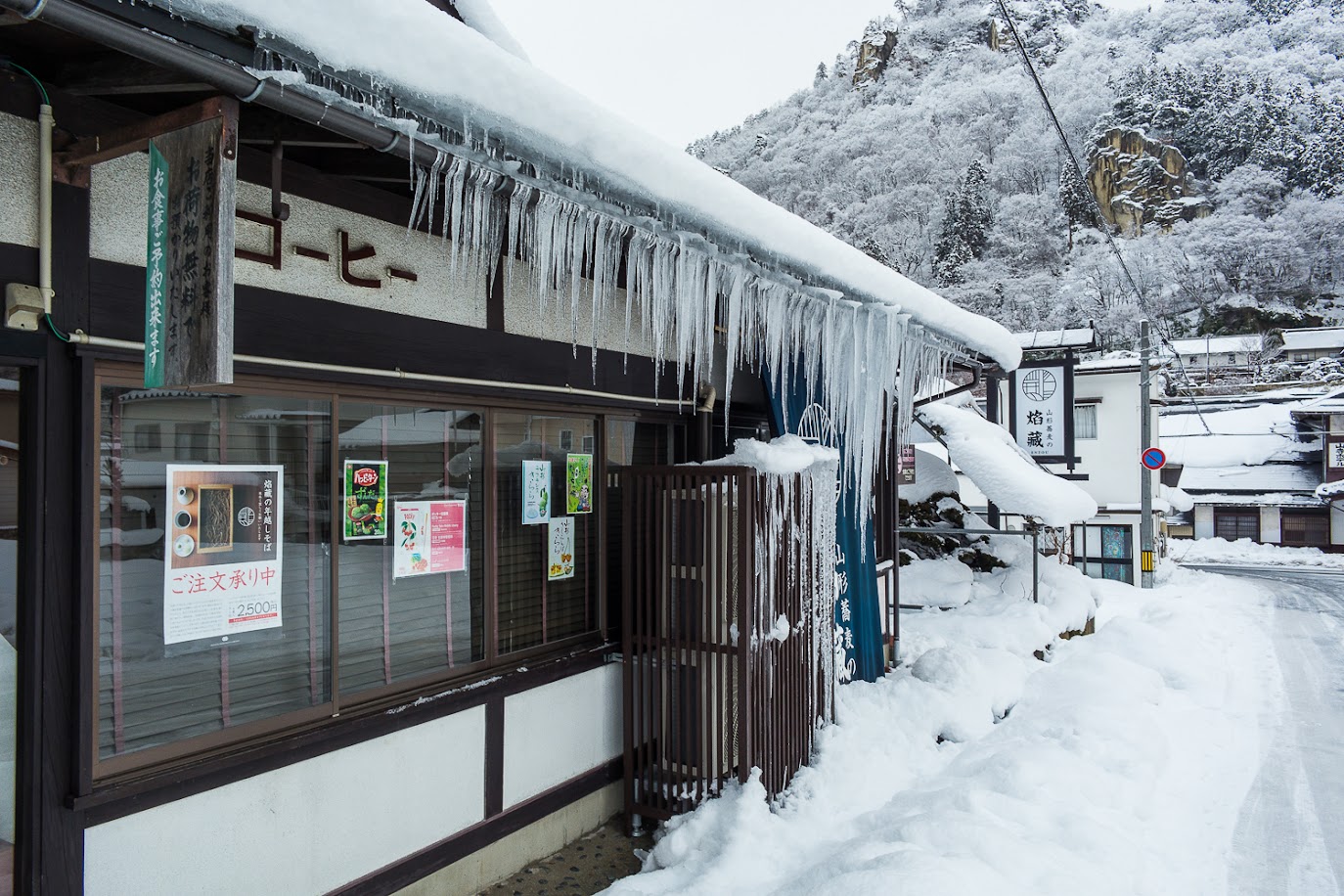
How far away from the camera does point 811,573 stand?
16.8ft

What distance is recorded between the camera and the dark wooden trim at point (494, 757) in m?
3.90

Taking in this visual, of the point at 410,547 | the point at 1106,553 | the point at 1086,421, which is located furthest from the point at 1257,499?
the point at 410,547

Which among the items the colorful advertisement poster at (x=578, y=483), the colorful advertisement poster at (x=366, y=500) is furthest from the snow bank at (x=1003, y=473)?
the colorful advertisement poster at (x=366, y=500)

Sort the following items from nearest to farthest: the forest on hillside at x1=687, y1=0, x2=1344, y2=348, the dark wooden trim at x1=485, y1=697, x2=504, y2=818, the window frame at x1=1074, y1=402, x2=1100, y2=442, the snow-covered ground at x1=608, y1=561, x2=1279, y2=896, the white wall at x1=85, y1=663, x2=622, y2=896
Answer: the white wall at x1=85, y1=663, x2=622, y2=896 < the snow-covered ground at x1=608, y1=561, x2=1279, y2=896 < the dark wooden trim at x1=485, y1=697, x2=504, y2=818 < the window frame at x1=1074, y1=402, x2=1100, y2=442 < the forest on hillside at x1=687, y1=0, x2=1344, y2=348

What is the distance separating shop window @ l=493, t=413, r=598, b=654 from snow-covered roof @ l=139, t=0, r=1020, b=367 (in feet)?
4.82

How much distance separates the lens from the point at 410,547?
3643 mm

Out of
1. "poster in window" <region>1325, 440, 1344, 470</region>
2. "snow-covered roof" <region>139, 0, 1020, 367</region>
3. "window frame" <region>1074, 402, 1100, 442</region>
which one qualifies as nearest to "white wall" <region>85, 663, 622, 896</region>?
"snow-covered roof" <region>139, 0, 1020, 367</region>

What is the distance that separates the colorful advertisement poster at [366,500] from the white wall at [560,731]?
1.23 meters

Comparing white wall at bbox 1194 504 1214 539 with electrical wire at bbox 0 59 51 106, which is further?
white wall at bbox 1194 504 1214 539

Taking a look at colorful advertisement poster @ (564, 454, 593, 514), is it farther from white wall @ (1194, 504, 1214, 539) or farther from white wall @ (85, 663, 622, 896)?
white wall @ (1194, 504, 1214, 539)

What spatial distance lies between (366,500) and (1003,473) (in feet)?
27.9

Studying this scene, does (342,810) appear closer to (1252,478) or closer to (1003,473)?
(1003,473)

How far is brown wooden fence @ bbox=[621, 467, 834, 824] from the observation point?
4.34 m

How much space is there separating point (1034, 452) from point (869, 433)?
8.34 metres
